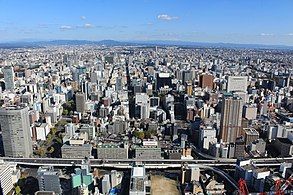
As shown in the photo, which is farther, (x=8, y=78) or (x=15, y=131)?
(x=8, y=78)

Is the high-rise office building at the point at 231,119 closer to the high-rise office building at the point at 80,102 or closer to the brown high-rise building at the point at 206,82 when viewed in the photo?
the high-rise office building at the point at 80,102

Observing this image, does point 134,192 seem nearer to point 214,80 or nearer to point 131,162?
point 131,162

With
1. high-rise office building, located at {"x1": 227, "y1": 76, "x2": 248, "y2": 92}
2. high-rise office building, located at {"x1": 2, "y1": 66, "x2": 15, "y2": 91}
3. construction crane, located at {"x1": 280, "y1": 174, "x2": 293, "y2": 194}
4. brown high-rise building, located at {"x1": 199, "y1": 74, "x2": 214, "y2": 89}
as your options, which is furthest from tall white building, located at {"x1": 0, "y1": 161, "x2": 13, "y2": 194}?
brown high-rise building, located at {"x1": 199, "y1": 74, "x2": 214, "y2": 89}

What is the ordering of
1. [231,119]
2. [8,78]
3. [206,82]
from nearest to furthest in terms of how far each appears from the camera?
[231,119] < [8,78] < [206,82]

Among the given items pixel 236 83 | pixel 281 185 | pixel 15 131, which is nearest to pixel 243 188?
pixel 281 185

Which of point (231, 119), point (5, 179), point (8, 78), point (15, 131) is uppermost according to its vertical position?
point (8, 78)

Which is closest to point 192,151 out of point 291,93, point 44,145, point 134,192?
point 134,192

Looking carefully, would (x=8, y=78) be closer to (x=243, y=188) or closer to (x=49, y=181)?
(x=49, y=181)

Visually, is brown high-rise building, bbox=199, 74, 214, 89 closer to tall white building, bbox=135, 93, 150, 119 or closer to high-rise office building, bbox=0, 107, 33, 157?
tall white building, bbox=135, 93, 150, 119
